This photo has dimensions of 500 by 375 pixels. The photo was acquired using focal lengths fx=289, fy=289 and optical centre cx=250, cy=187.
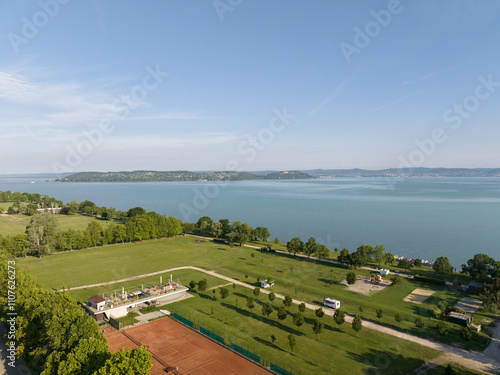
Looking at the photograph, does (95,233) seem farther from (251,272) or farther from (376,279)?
(376,279)

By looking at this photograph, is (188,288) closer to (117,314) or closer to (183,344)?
(117,314)

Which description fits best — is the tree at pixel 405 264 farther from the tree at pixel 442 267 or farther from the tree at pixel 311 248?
the tree at pixel 311 248

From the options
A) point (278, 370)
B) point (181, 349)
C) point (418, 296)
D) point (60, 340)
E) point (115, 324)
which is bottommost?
point (181, 349)

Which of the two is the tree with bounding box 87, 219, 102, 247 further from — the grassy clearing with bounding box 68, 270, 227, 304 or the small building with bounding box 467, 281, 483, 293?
the small building with bounding box 467, 281, 483, 293

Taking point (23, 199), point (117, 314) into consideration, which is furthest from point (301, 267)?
point (23, 199)

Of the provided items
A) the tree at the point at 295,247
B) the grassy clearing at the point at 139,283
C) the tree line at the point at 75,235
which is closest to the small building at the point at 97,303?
the grassy clearing at the point at 139,283

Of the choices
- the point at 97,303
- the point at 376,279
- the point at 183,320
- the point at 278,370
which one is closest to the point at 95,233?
the point at 97,303
